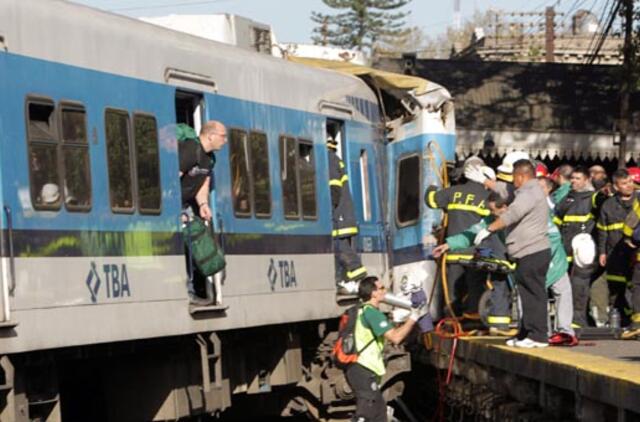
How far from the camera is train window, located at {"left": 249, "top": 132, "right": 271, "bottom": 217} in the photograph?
1385 cm

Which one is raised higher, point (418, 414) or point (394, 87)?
point (394, 87)

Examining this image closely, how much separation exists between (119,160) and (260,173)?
2719 mm

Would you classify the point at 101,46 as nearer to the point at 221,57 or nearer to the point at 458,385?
the point at 221,57

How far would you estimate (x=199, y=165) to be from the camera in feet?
41.5

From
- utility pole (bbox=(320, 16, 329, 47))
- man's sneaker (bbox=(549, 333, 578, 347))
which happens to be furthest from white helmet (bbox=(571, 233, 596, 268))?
utility pole (bbox=(320, 16, 329, 47))

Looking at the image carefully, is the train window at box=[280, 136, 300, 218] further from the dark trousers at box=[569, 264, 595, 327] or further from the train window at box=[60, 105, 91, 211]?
the train window at box=[60, 105, 91, 211]

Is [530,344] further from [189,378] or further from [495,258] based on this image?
[189,378]

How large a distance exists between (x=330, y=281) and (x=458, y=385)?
1862 mm

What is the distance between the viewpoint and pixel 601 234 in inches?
630

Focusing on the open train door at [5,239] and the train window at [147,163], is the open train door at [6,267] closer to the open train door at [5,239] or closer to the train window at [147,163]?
the open train door at [5,239]

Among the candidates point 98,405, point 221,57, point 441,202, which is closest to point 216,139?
point 221,57

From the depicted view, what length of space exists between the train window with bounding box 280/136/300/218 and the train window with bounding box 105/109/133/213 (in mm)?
3036

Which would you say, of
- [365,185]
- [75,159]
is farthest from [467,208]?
[75,159]

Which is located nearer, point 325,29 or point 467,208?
point 467,208
